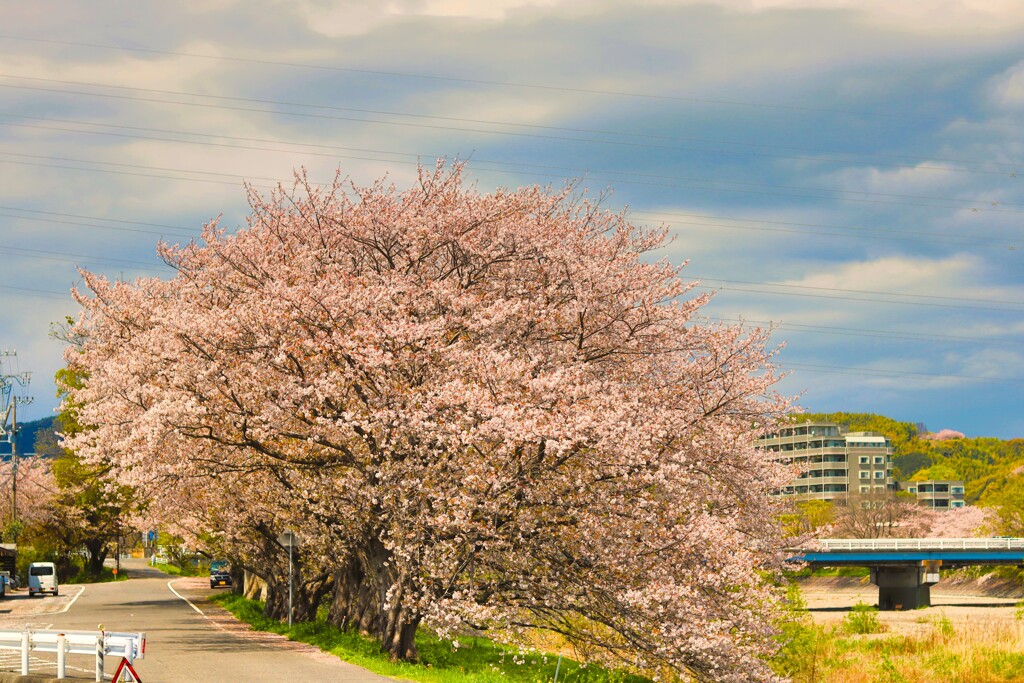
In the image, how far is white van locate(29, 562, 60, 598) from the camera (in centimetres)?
5662

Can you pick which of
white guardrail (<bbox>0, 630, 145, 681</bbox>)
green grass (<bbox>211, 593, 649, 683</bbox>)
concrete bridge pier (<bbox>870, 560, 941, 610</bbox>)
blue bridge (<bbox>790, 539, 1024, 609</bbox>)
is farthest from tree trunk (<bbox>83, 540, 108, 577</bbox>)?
white guardrail (<bbox>0, 630, 145, 681</bbox>)

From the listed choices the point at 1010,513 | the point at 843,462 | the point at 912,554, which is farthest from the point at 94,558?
the point at 843,462

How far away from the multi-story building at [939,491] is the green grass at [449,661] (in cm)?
14930

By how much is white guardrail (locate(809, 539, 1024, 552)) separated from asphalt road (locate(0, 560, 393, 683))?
5022cm

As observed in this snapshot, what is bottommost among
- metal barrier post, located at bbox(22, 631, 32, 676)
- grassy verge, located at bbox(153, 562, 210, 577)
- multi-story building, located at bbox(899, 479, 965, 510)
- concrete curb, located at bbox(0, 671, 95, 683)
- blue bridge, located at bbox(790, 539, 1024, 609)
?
grassy verge, located at bbox(153, 562, 210, 577)

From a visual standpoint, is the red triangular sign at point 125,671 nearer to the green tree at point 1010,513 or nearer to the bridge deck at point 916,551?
the bridge deck at point 916,551

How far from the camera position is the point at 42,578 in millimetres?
57062

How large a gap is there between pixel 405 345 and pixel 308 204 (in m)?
6.13

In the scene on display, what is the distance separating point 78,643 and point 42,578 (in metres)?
43.6

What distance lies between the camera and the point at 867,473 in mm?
172875

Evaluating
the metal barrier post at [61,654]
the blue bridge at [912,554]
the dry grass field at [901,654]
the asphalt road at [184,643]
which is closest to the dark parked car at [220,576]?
the asphalt road at [184,643]

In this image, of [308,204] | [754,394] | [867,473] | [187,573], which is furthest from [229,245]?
[867,473]

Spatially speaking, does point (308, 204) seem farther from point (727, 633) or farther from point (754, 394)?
point (727, 633)

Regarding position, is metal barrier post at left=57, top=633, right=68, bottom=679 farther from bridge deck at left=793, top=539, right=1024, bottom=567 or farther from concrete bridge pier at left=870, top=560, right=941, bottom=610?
concrete bridge pier at left=870, top=560, right=941, bottom=610
